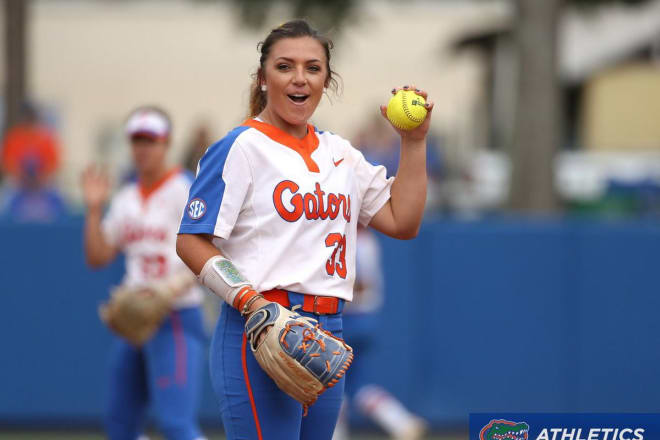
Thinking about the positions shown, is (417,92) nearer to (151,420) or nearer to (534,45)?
(151,420)

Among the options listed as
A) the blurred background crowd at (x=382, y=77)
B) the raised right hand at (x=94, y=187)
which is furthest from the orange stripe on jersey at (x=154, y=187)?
the blurred background crowd at (x=382, y=77)

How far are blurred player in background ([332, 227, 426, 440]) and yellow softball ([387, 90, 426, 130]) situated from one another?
366 centimetres

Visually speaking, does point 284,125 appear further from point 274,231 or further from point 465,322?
point 465,322

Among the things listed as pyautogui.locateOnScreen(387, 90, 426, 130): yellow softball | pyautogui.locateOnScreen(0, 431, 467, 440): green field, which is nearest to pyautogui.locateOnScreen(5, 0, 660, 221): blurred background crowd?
pyautogui.locateOnScreen(0, 431, 467, 440): green field

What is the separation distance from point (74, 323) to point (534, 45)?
5.27 metres

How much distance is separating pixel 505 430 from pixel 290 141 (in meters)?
1.27

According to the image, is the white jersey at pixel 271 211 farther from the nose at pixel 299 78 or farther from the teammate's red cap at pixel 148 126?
the teammate's red cap at pixel 148 126

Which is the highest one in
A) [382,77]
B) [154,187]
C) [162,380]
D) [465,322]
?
[382,77]

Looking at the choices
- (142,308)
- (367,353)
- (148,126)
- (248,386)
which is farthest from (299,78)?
(367,353)

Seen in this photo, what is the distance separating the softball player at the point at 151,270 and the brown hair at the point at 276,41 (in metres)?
1.94

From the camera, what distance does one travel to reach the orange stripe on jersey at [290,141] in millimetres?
3906

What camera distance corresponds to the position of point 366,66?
27750 millimetres

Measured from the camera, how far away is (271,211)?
3.80 m

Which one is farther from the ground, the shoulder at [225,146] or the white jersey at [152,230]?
the shoulder at [225,146]
